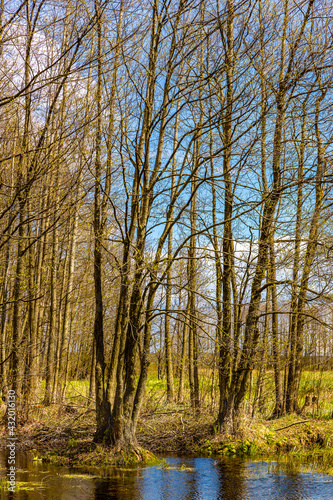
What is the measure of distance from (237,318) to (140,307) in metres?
2.37

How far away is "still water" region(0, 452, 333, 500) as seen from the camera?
20.6ft

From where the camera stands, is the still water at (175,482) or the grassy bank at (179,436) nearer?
the still water at (175,482)

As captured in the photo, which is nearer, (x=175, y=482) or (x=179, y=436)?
(x=175, y=482)

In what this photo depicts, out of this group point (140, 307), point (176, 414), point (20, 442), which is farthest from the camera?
point (176, 414)

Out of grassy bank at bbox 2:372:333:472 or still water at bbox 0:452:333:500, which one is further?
grassy bank at bbox 2:372:333:472

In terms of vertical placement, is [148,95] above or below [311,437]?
above

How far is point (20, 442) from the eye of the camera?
9.34m

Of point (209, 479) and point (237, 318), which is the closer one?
point (209, 479)

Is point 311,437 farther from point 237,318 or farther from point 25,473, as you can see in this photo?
point 25,473

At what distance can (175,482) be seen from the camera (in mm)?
6957

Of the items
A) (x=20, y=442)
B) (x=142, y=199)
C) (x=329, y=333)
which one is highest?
(x=142, y=199)

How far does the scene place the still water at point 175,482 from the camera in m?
6.29

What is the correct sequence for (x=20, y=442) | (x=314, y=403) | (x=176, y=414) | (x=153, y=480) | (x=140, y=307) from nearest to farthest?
(x=153, y=480), (x=140, y=307), (x=20, y=442), (x=176, y=414), (x=314, y=403)

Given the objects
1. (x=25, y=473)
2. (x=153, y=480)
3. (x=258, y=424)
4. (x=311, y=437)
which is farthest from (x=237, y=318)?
(x=25, y=473)
